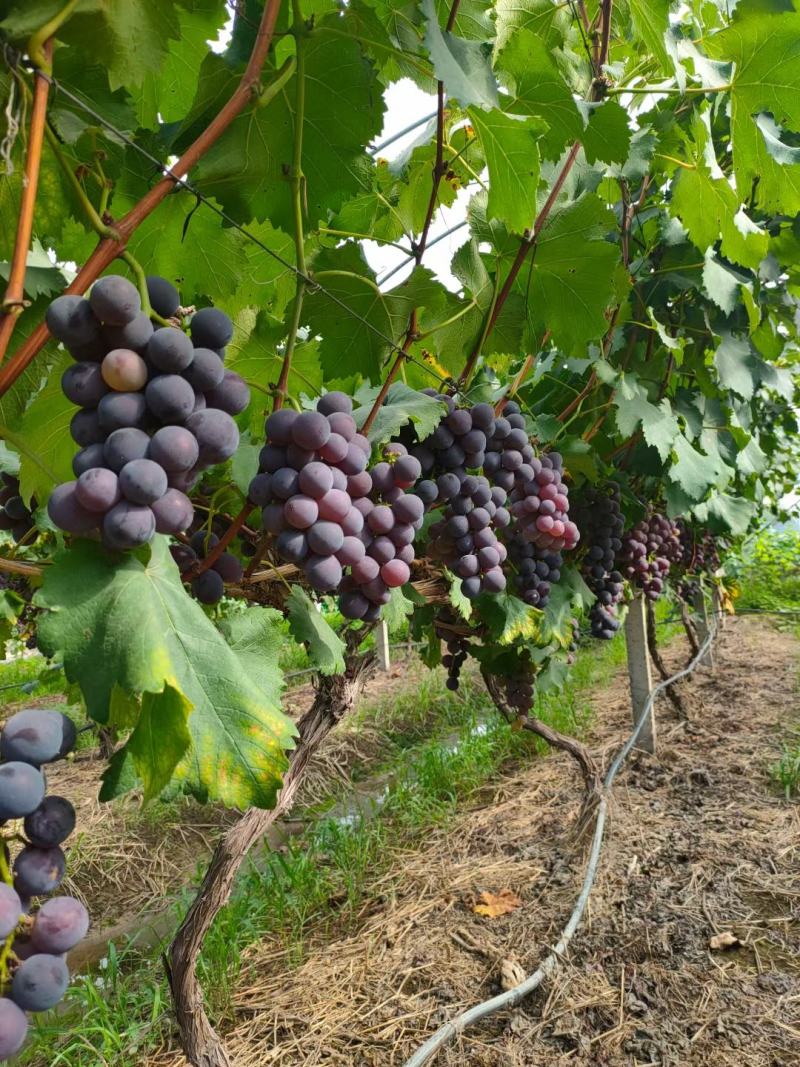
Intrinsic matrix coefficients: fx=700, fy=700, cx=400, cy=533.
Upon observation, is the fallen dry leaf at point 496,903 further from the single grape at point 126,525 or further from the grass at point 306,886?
the single grape at point 126,525

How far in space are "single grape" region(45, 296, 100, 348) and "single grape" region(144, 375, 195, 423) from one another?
0.07 m

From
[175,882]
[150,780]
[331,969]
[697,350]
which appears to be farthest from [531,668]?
[175,882]

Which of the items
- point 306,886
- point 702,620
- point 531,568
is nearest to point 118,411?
point 531,568

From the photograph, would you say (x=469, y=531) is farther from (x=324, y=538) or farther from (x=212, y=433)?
(x=212, y=433)

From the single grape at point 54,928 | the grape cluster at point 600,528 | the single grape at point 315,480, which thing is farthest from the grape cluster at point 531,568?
the single grape at point 54,928

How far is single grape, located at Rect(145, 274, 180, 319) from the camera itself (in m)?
0.71

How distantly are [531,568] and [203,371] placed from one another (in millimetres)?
1488

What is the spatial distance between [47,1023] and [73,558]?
3.58 meters

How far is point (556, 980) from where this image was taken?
2648mm

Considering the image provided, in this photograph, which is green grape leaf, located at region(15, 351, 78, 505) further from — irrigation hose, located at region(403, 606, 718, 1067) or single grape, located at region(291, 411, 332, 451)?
irrigation hose, located at region(403, 606, 718, 1067)

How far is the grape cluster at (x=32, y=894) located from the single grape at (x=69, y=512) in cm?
18

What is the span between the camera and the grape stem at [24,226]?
56 centimetres

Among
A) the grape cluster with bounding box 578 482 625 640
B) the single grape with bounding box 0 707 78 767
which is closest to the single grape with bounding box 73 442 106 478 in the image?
the single grape with bounding box 0 707 78 767

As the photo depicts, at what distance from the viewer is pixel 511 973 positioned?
8.83 feet
